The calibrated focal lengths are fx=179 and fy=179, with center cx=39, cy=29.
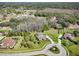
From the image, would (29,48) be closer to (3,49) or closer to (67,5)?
(3,49)

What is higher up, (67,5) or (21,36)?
(67,5)

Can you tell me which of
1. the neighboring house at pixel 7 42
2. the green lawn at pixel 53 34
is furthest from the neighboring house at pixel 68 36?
the neighboring house at pixel 7 42

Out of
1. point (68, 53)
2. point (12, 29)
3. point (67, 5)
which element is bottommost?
point (68, 53)

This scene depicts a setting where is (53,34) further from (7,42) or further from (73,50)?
(7,42)

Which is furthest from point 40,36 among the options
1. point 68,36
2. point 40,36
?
point 68,36

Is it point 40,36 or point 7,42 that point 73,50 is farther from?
point 7,42

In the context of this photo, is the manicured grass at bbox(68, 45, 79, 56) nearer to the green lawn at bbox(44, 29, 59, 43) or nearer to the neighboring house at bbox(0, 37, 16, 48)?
the green lawn at bbox(44, 29, 59, 43)

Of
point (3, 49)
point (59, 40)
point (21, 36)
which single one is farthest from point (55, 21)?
point (3, 49)

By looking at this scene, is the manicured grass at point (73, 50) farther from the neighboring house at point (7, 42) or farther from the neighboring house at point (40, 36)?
the neighboring house at point (7, 42)
